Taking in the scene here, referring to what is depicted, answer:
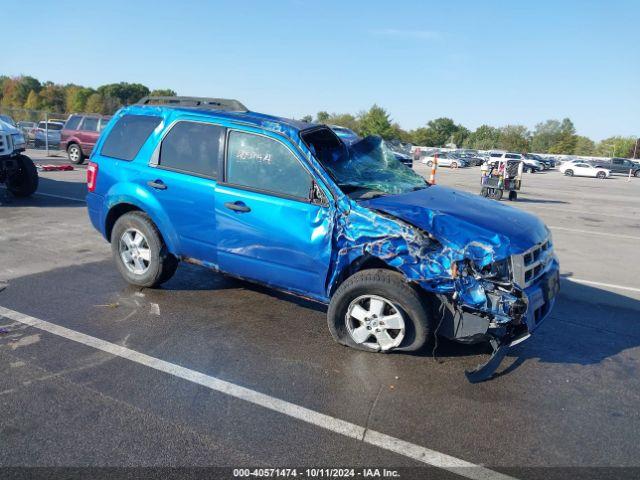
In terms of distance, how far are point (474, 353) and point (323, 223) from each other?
5.59 ft

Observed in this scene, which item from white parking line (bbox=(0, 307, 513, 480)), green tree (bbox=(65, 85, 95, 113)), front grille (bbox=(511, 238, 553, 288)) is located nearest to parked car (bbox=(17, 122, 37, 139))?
white parking line (bbox=(0, 307, 513, 480))

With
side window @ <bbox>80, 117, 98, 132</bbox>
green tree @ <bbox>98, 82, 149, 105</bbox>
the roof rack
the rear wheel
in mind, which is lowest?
the rear wheel

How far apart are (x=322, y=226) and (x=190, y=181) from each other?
4.89 ft

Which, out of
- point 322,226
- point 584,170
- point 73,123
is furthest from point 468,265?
point 584,170

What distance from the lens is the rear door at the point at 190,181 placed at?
15.5 feet

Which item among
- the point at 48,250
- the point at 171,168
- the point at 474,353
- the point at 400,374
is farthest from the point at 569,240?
the point at 48,250

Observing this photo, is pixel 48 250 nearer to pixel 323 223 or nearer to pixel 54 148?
pixel 323 223

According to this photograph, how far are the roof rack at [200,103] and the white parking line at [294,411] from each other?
2545 mm

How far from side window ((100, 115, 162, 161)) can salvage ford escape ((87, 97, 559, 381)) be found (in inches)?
0.6

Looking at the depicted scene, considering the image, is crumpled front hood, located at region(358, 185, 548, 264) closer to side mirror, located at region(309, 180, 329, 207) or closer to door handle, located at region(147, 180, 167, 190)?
side mirror, located at region(309, 180, 329, 207)

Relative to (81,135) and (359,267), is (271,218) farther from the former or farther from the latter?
(81,135)

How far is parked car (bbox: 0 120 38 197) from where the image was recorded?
394 inches

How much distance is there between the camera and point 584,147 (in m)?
110

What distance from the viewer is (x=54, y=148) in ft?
93.2
